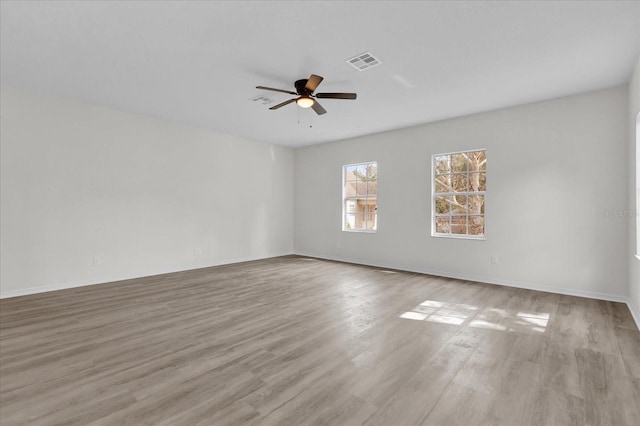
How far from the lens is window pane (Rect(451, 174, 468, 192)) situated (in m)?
5.55

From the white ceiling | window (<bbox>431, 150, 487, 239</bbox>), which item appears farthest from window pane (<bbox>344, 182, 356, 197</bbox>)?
the white ceiling

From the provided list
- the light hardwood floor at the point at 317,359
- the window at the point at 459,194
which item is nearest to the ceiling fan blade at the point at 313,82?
the light hardwood floor at the point at 317,359

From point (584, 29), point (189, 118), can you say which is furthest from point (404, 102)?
point (189, 118)

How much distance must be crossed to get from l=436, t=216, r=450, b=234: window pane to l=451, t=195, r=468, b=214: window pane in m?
0.22

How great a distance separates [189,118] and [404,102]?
381cm

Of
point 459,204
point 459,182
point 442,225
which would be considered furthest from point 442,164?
point 442,225

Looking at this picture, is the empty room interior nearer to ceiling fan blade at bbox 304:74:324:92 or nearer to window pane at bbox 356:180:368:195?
window pane at bbox 356:180:368:195

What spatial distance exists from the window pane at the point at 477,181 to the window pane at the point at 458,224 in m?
0.55

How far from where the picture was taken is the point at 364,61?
11.2ft

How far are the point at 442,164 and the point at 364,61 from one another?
3.12 m

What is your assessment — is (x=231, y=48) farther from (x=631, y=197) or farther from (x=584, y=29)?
(x=631, y=197)

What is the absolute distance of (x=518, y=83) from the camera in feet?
13.1

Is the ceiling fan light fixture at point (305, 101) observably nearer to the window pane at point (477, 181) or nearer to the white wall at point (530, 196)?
the white wall at point (530, 196)

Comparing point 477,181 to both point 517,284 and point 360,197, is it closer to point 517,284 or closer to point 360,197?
point 517,284
